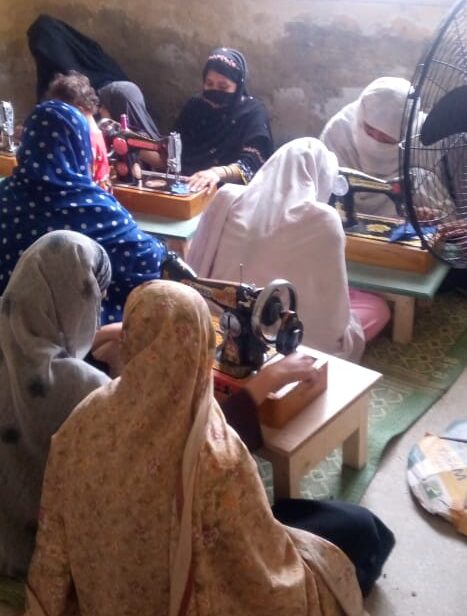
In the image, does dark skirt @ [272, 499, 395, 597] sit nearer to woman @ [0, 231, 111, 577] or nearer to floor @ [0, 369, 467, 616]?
floor @ [0, 369, 467, 616]

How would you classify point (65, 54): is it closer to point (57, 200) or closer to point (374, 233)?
point (57, 200)

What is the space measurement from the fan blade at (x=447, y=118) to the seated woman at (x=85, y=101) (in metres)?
1.26

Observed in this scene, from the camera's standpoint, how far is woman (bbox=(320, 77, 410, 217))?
2730mm

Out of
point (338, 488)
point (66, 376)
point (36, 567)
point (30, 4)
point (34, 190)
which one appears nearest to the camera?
point (36, 567)

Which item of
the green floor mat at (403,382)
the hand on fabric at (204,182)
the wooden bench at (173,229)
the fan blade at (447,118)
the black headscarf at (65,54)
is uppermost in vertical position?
the fan blade at (447,118)

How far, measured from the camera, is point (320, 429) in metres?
1.72

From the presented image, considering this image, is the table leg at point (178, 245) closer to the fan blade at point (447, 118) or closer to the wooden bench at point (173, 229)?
the wooden bench at point (173, 229)

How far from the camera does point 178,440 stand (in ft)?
3.87

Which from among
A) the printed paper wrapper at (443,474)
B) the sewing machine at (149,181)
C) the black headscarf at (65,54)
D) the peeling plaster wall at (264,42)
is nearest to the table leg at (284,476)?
the printed paper wrapper at (443,474)

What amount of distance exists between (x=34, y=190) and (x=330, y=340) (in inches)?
40.3

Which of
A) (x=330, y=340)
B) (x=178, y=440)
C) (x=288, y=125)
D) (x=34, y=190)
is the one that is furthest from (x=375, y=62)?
(x=178, y=440)

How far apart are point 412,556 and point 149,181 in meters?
1.69

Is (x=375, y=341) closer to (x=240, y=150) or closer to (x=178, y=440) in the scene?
(x=240, y=150)

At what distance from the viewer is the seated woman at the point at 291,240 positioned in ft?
7.31
